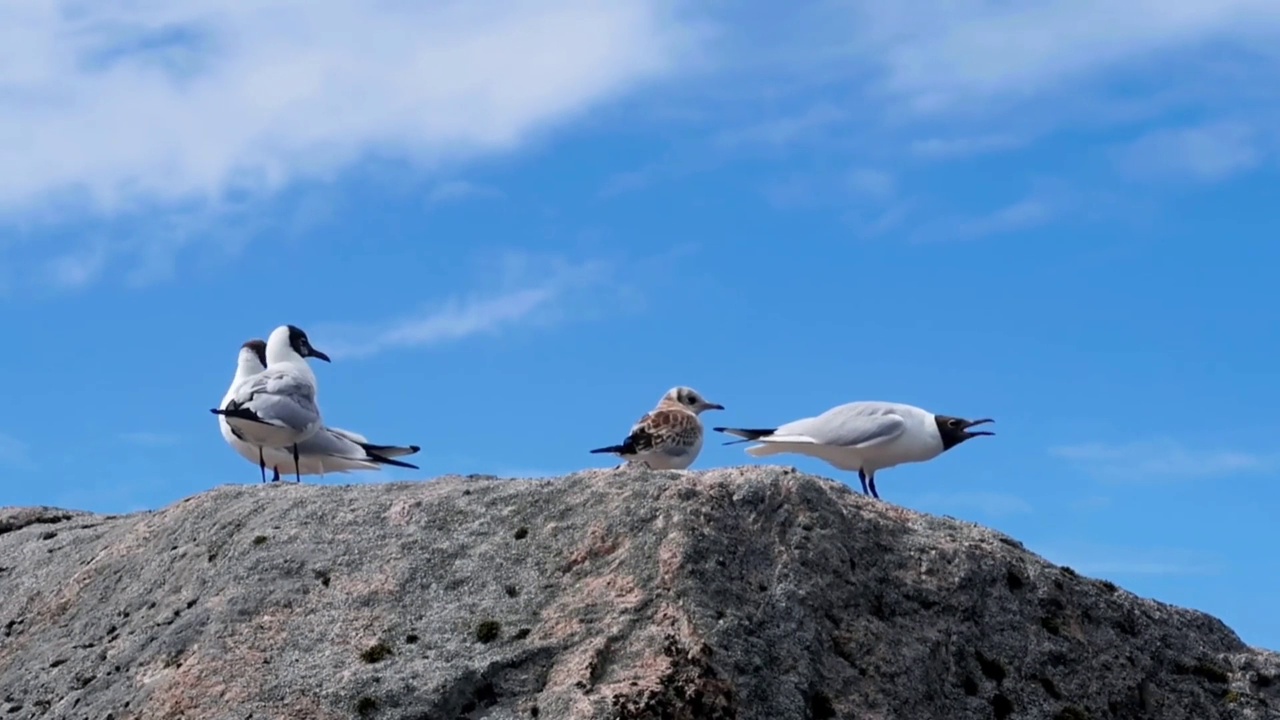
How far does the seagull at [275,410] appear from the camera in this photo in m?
15.3

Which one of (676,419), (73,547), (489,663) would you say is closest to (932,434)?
(676,419)

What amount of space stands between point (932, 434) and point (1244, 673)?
945cm

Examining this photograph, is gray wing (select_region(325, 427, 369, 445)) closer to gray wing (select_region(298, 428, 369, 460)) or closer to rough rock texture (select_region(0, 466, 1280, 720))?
gray wing (select_region(298, 428, 369, 460))

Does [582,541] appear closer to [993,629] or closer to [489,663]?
[489,663]

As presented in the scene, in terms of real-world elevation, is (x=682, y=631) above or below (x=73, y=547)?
below

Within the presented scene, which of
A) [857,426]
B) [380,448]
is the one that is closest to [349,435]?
[380,448]

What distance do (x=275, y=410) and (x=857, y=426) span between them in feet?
19.5

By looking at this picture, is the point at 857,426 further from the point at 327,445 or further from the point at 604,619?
the point at 604,619

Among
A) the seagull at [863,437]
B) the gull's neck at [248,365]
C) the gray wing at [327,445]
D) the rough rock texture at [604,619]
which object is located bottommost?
the rough rock texture at [604,619]

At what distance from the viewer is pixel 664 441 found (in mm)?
16062

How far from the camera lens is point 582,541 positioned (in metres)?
7.25

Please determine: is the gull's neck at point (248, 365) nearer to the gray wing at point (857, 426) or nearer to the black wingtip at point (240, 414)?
the black wingtip at point (240, 414)

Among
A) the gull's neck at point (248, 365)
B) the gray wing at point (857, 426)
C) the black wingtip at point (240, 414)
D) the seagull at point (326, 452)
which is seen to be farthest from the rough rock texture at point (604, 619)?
the gull's neck at point (248, 365)

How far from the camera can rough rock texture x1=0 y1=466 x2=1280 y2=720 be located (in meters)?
6.68
